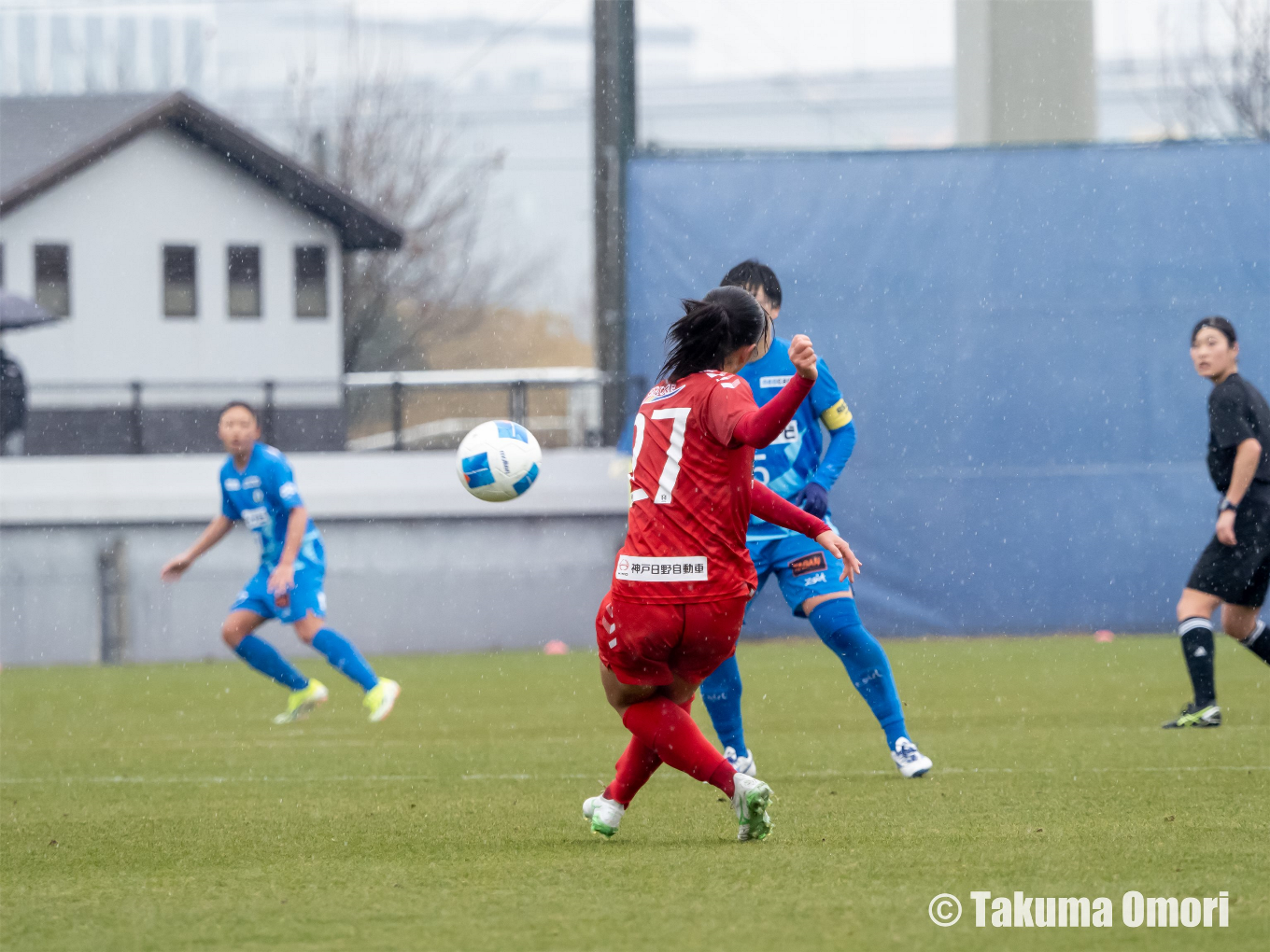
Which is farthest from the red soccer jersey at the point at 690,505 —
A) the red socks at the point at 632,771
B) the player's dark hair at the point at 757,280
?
the player's dark hair at the point at 757,280

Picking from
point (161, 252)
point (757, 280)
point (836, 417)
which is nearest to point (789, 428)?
point (836, 417)

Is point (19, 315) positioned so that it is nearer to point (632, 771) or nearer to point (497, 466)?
point (497, 466)

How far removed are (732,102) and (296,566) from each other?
13608mm

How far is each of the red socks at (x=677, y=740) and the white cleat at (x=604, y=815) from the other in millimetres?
239

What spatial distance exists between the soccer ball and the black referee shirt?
11.1ft

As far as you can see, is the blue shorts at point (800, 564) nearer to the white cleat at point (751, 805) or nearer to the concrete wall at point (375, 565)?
the white cleat at point (751, 805)

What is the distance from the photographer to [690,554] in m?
4.73

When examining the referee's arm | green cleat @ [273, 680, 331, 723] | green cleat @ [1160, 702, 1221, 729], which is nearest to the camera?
the referee's arm

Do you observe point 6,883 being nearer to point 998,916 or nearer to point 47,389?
point 998,916

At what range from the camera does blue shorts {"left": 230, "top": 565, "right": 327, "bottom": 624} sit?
944 centimetres

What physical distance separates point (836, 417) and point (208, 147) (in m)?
18.7

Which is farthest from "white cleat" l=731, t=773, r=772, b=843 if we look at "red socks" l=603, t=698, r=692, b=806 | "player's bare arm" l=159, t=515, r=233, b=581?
"player's bare arm" l=159, t=515, r=233, b=581

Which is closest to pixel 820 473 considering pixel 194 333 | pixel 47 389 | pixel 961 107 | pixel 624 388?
pixel 624 388

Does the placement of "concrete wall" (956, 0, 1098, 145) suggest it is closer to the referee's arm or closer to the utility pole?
the utility pole
